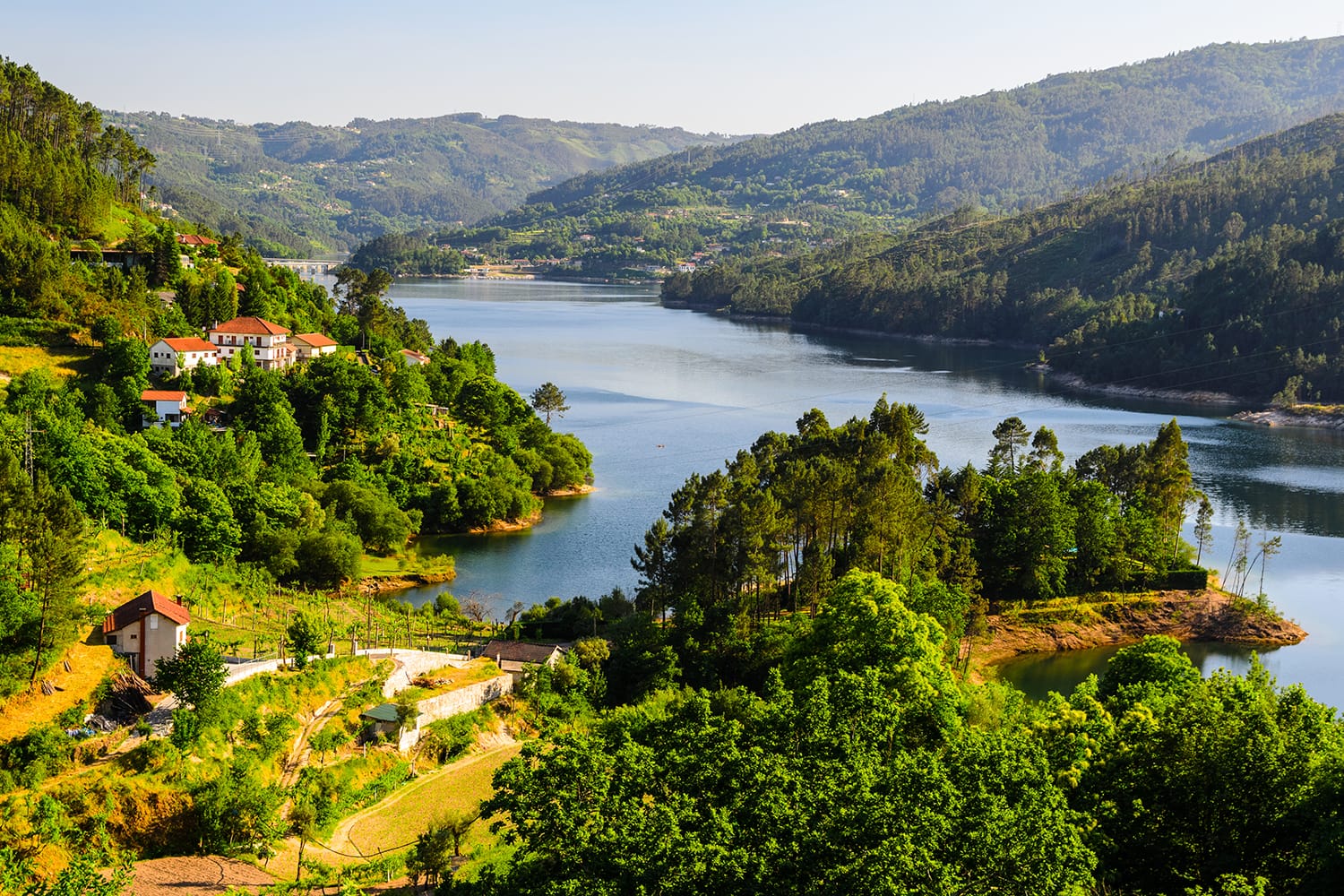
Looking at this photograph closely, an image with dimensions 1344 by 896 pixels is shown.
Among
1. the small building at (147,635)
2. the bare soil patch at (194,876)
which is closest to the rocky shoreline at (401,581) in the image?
the small building at (147,635)

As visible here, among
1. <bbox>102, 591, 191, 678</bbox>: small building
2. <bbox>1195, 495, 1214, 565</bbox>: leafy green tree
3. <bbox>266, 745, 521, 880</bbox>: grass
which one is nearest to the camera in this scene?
<bbox>266, 745, 521, 880</bbox>: grass

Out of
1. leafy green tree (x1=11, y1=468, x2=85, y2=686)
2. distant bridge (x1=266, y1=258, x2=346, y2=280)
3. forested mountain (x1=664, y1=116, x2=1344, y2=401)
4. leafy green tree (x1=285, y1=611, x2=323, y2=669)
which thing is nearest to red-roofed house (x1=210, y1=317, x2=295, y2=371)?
leafy green tree (x1=11, y1=468, x2=85, y2=686)

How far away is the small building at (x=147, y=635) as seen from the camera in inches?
863

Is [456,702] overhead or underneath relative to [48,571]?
underneath

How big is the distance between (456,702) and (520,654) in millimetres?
4453

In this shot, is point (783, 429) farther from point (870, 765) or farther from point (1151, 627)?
point (870, 765)

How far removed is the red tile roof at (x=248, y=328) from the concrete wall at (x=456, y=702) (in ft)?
99.0

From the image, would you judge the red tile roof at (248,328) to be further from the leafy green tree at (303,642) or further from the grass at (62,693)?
Answer: the grass at (62,693)

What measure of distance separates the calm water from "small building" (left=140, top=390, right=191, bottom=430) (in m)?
10.4

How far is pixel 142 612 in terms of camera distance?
22.0 meters

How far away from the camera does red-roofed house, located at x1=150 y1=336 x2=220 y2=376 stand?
46.3m

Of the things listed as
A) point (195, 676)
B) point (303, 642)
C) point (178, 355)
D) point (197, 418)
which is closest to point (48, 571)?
point (195, 676)

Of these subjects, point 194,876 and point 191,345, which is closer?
point 194,876

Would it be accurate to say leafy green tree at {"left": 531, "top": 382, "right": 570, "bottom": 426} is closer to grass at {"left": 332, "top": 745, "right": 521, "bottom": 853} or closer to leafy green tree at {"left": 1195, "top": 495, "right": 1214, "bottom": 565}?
leafy green tree at {"left": 1195, "top": 495, "right": 1214, "bottom": 565}
